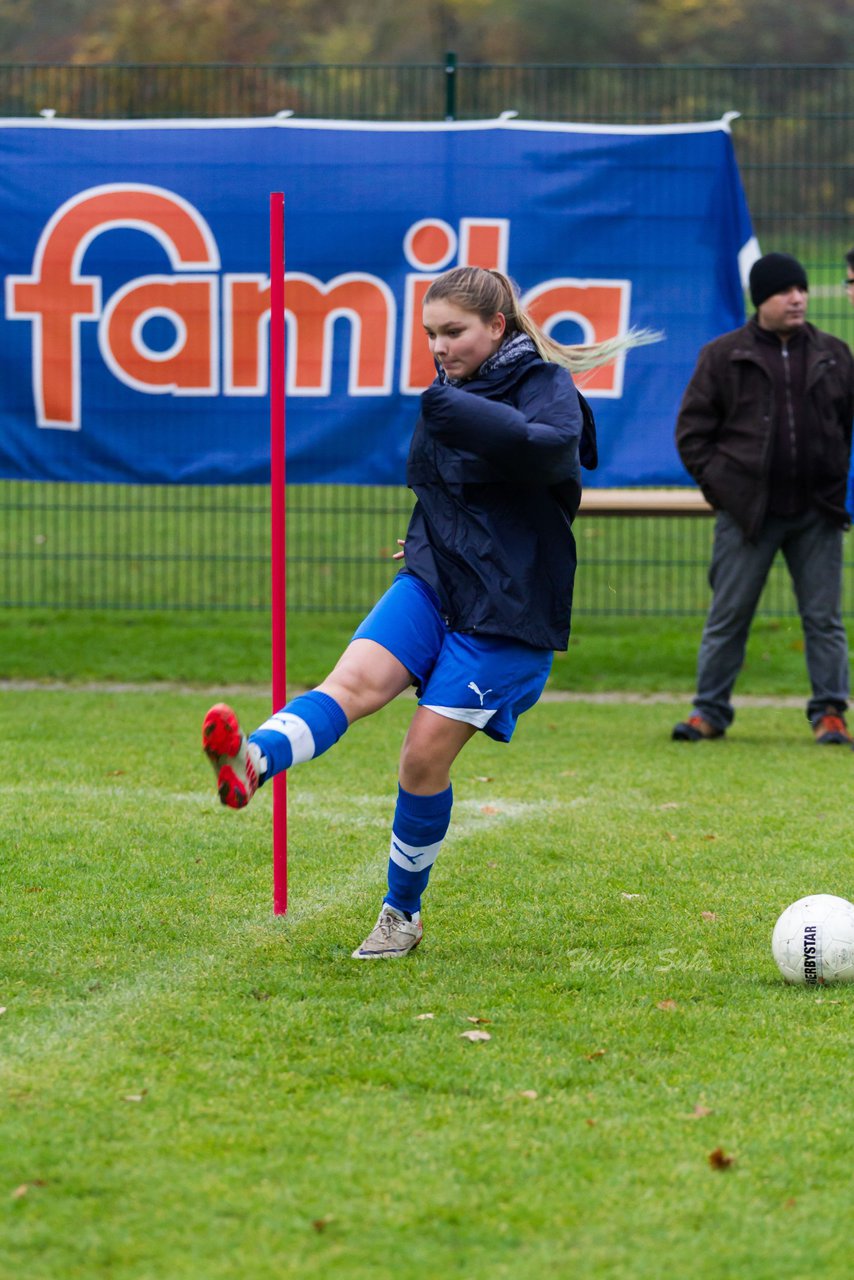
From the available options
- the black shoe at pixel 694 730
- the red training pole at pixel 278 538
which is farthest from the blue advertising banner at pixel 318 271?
the red training pole at pixel 278 538

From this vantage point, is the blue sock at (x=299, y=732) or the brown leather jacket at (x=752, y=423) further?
the brown leather jacket at (x=752, y=423)

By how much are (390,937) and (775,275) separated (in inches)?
186

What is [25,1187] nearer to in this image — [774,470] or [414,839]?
[414,839]

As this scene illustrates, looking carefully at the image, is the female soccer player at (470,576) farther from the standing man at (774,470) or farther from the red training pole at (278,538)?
the standing man at (774,470)

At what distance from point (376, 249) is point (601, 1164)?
7668mm

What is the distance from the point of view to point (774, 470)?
8461 millimetres

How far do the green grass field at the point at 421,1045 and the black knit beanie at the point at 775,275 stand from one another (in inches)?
103

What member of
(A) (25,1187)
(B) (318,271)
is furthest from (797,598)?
(A) (25,1187)

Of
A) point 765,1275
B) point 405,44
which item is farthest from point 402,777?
Answer: point 405,44

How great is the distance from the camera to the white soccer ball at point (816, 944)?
4.61 metres

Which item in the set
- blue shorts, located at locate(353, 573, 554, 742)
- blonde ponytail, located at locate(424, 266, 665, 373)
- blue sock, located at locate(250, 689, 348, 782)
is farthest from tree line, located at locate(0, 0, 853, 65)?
blue sock, located at locate(250, 689, 348, 782)

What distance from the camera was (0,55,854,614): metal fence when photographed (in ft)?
35.4

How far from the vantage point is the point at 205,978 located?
4.55m

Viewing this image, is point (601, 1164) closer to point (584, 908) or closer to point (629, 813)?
point (584, 908)
